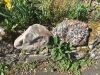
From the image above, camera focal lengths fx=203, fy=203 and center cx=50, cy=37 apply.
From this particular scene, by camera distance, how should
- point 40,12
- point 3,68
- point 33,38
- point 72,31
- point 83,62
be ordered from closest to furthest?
point 33,38
point 72,31
point 40,12
point 3,68
point 83,62

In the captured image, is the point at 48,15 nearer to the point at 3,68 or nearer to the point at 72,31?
the point at 72,31

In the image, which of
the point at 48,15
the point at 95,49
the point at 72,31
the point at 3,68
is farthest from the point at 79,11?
the point at 3,68

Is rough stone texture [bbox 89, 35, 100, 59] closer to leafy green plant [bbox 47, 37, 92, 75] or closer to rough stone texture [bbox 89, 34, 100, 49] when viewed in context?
rough stone texture [bbox 89, 34, 100, 49]

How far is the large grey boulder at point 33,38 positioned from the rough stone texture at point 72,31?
0.82 feet

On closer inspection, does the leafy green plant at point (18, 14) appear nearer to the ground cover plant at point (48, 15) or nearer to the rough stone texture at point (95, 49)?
the ground cover plant at point (48, 15)

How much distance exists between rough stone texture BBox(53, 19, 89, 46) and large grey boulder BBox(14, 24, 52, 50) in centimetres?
25

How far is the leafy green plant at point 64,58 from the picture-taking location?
14.6 ft

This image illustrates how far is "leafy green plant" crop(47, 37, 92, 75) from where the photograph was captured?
4.46 meters

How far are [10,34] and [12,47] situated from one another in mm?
289

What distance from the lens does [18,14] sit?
429 centimetres

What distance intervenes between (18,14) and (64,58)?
1.46m

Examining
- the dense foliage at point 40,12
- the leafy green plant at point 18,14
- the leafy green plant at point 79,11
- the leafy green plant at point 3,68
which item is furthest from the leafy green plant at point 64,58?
the leafy green plant at point 3,68

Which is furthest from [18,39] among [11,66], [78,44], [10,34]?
[78,44]

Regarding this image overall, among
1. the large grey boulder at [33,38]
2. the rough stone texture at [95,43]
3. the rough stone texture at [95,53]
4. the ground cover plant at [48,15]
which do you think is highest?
the ground cover plant at [48,15]
